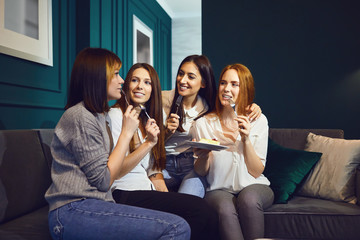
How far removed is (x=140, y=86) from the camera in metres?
1.92

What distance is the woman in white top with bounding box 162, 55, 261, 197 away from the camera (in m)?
1.98

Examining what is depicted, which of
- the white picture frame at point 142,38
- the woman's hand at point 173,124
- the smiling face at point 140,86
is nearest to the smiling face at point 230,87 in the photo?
the woman's hand at point 173,124

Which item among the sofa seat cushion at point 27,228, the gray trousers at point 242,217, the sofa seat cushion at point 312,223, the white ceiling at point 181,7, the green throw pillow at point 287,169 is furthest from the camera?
the white ceiling at point 181,7

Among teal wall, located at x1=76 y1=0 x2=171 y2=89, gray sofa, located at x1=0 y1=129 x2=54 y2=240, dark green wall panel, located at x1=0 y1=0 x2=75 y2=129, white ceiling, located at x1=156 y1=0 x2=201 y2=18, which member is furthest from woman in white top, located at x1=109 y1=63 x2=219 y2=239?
white ceiling, located at x1=156 y1=0 x2=201 y2=18

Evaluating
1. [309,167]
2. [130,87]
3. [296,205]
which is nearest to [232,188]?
[296,205]

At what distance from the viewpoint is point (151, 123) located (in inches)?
62.9

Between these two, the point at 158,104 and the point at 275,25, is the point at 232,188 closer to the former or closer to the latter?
the point at 158,104

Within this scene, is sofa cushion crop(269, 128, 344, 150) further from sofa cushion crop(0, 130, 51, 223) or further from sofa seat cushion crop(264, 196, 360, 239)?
sofa cushion crop(0, 130, 51, 223)

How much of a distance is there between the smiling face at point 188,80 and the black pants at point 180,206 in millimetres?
836

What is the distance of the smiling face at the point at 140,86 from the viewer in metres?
1.92

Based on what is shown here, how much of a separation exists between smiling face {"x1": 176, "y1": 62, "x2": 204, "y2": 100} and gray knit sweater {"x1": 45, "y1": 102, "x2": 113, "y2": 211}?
3.26 feet

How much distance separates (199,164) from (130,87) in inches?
25.0

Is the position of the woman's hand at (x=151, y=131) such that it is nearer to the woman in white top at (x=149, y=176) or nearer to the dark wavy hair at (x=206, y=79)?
the woman in white top at (x=149, y=176)

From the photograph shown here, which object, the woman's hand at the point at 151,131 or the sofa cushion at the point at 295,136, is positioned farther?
the sofa cushion at the point at 295,136
